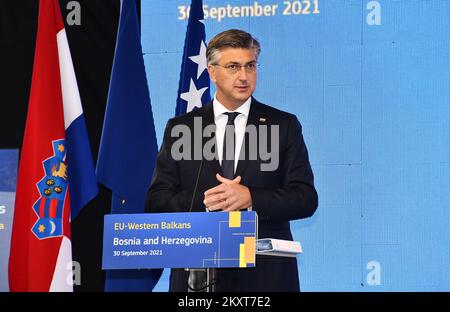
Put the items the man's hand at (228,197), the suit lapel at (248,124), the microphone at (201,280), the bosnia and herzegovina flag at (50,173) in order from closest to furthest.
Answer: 1. the microphone at (201,280)
2. the man's hand at (228,197)
3. the suit lapel at (248,124)
4. the bosnia and herzegovina flag at (50,173)

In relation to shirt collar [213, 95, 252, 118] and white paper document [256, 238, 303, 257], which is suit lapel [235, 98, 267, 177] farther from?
white paper document [256, 238, 303, 257]

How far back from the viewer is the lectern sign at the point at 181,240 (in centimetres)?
432

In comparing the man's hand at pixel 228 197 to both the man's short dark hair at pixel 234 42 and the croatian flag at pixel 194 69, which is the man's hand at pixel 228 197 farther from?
the croatian flag at pixel 194 69

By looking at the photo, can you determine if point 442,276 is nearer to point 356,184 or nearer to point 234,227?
point 356,184

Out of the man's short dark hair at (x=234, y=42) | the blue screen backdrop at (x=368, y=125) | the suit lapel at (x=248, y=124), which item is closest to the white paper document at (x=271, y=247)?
the suit lapel at (x=248, y=124)

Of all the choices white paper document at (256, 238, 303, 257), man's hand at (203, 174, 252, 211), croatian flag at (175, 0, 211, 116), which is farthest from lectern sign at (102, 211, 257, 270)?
croatian flag at (175, 0, 211, 116)

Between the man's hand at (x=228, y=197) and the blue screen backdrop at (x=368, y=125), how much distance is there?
5.81 feet

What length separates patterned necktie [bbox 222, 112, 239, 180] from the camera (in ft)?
17.4

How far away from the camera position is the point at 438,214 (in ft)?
20.5

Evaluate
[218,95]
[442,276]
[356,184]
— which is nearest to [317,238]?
[356,184]

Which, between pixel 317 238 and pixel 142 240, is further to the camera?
pixel 317 238

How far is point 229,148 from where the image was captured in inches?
212

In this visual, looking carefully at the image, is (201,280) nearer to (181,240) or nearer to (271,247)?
(181,240)
